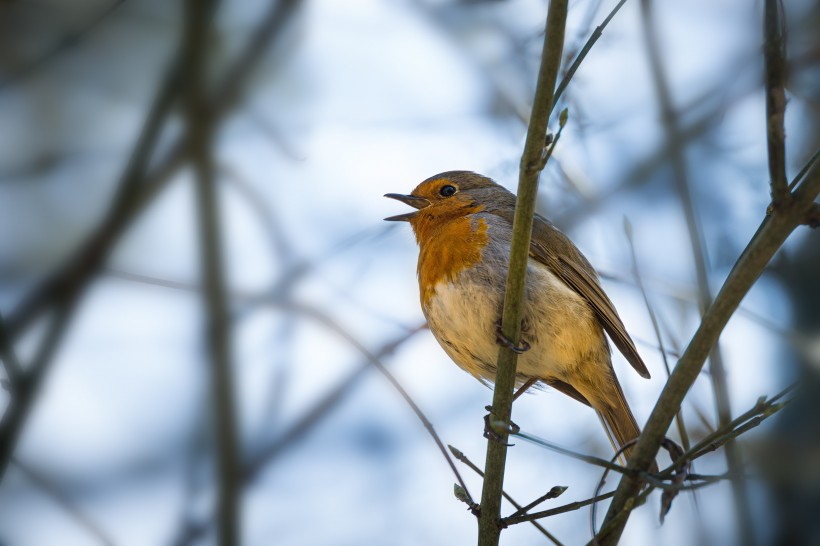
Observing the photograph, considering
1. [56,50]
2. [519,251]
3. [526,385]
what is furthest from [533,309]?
[56,50]

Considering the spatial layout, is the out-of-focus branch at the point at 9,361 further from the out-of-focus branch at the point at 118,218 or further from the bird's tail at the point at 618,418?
the bird's tail at the point at 618,418

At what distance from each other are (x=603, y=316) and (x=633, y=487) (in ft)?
4.69

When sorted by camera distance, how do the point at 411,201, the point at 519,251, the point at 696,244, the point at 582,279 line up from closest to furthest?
the point at 519,251, the point at 696,244, the point at 582,279, the point at 411,201

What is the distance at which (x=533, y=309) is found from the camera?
3146mm

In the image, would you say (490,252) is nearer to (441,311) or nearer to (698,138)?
(441,311)

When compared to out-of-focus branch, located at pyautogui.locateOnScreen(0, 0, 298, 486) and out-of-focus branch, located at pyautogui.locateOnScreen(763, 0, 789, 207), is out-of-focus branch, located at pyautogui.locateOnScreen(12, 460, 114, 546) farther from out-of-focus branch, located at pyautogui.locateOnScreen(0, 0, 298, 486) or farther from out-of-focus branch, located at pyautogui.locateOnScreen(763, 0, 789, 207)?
out-of-focus branch, located at pyautogui.locateOnScreen(763, 0, 789, 207)

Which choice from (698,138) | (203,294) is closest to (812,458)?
(698,138)

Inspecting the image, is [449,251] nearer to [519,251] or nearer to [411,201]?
[411,201]

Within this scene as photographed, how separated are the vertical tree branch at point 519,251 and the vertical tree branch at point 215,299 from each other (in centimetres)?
94

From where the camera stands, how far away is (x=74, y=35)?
3516mm

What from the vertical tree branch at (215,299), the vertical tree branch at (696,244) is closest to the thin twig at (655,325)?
the vertical tree branch at (696,244)

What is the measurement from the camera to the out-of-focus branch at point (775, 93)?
164 centimetres

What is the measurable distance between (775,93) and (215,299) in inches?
82.0

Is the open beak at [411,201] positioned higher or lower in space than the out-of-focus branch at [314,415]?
higher
